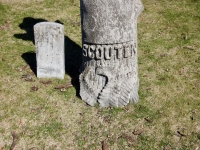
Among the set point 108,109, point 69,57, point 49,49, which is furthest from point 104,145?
point 69,57

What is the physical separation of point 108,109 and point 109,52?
1235 millimetres

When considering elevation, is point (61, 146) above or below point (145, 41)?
below

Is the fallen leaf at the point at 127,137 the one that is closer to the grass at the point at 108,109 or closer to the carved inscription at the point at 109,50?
the grass at the point at 108,109

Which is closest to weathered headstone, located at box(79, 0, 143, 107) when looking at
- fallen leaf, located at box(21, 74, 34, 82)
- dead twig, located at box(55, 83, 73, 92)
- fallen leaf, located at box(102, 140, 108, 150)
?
dead twig, located at box(55, 83, 73, 92)

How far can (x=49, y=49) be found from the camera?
21.9 ft

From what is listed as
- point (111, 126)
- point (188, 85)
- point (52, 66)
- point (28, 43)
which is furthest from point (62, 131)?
point (28, 43)

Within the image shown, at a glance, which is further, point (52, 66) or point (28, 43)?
point (28, 43)

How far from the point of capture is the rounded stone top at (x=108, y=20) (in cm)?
541

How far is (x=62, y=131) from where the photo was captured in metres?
5.66

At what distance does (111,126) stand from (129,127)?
Answer: 14.0 inches

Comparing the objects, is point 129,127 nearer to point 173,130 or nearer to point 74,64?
point 173,130

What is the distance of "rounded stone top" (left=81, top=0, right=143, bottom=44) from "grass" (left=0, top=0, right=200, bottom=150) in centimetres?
152

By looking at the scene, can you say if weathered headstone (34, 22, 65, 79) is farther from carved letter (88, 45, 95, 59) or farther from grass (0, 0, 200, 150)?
carved letter (88, 45, 95, 59)

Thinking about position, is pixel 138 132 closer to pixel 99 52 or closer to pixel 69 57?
pixel 99 52
